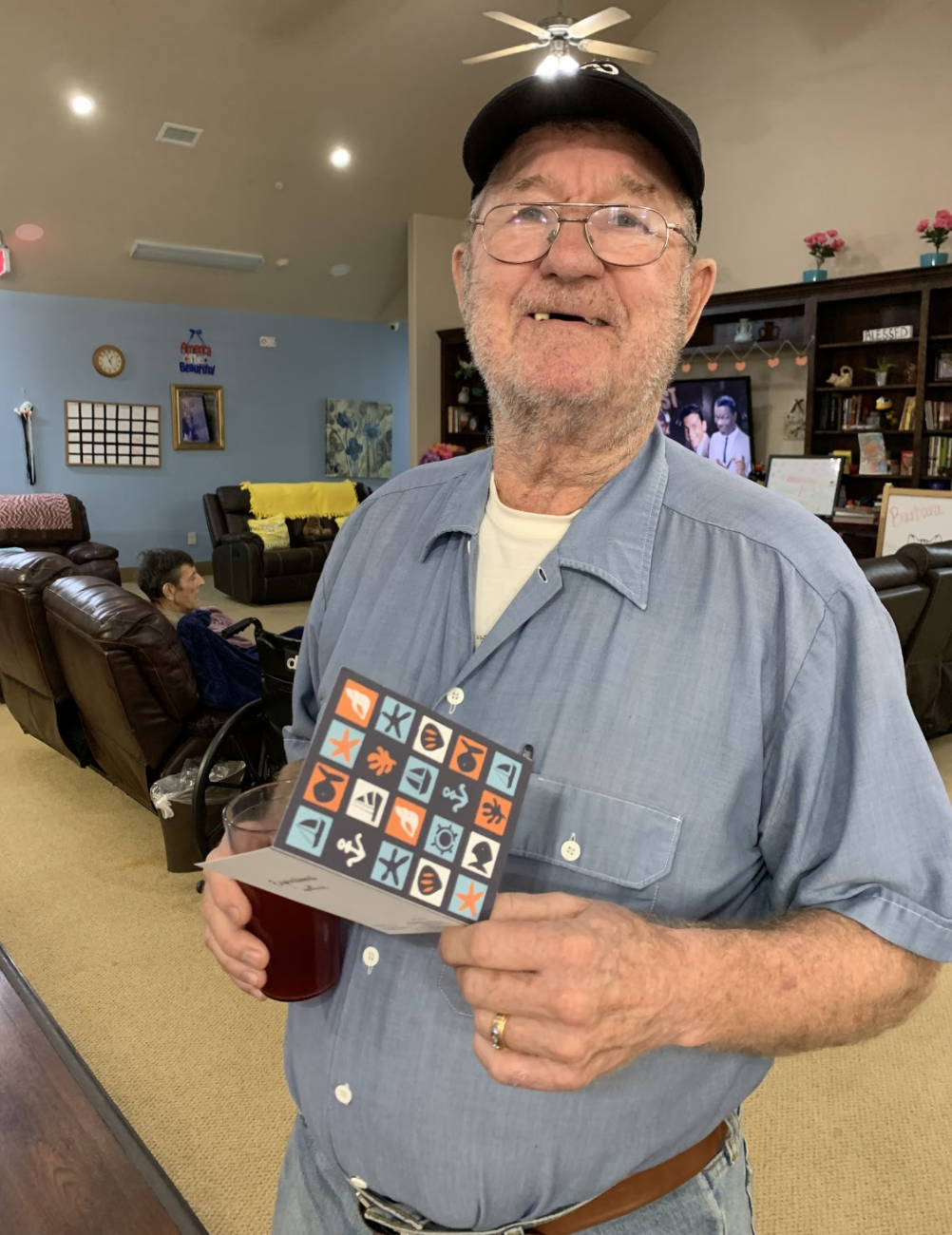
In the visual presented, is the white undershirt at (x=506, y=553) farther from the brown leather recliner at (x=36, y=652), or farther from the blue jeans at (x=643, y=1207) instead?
the brown leather recliner at (x=36, y=652)

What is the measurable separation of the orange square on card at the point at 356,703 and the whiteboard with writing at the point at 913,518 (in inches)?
239

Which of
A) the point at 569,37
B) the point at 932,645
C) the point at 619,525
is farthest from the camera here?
the point at 569,37

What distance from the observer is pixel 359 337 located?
11.2m

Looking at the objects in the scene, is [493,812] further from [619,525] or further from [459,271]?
[459,271]

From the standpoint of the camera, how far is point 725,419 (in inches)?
310

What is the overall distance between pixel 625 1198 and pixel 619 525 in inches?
24.9

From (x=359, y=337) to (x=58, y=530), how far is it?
15.7 ft

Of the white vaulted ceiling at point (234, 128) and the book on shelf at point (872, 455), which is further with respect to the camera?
the book on shelf at point (872, 455)

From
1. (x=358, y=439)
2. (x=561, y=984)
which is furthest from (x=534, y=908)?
(x=358, y=439)

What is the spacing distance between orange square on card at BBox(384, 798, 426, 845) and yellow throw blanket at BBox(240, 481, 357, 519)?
881cm

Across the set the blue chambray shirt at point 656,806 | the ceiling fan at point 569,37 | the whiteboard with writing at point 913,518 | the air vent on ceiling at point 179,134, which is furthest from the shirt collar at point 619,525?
the air vent on ceiling at point 179,134

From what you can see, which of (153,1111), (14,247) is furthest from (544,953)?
(14,247)

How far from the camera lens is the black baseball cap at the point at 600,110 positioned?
92 centimetres

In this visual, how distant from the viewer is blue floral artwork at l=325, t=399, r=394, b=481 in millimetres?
11078
